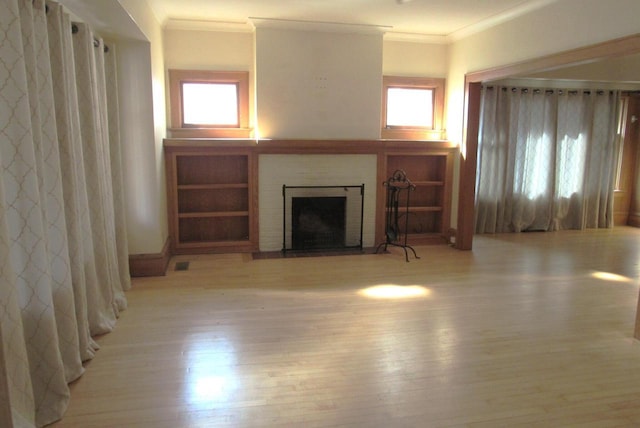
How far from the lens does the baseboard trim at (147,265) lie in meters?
4.32

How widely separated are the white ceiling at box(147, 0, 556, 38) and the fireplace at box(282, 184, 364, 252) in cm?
177

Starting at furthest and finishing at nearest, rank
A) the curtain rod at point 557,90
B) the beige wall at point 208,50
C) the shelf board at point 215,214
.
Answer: the curtain rod at point 557,90
the shelf board at point 215,214
the beige wall at point 208,50

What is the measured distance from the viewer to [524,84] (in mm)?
6375

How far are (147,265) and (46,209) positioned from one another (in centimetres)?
204

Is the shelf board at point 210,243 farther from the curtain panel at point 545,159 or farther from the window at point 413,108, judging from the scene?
the curtain panel at point 545,159

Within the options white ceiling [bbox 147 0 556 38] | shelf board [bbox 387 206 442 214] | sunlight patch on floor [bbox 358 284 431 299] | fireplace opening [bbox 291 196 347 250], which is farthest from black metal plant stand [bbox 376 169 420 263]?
white ceiling [bbox 147 0 556 38]

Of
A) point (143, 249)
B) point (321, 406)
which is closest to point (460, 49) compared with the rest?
point (143, 249)

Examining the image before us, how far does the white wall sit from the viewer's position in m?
5.04

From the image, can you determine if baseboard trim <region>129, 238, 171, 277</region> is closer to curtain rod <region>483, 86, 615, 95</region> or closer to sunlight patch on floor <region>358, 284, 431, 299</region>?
sunlight patch on floor <region>358, 284, 431, 299</region>

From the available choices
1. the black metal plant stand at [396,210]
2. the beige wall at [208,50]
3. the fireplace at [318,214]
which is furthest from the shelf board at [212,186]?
the black metal plant stand at [396,210]

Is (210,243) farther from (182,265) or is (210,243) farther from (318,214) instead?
(318,214)

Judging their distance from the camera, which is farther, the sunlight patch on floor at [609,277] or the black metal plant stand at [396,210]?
the black metal plant stand at [396,210]

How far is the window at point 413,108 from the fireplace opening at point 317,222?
3.66ft

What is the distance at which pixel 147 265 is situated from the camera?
4340mm
